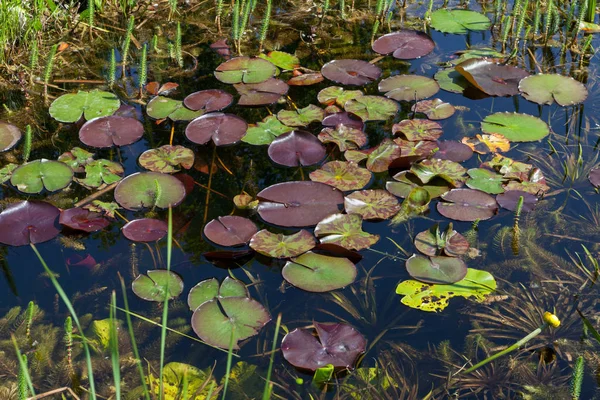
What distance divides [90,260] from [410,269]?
4.33 ft

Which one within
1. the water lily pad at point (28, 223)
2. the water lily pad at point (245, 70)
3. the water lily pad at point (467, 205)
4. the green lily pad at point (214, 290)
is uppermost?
the water lily pad at point (245, 70)

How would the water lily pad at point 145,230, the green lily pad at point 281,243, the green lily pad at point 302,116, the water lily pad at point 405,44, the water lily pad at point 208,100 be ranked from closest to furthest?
the green lily pad at point 281,243 → the water lily pad at point 145,230 → the green lily pad at point 302,116 → the water lily pad at point 208,100 → the water lily pad at point 405,44

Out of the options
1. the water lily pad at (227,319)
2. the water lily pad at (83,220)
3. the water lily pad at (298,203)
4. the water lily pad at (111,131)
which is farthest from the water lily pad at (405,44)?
the water lily pad at (227,319)

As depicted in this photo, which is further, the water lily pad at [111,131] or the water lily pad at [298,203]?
the water lily pad at [111,131]

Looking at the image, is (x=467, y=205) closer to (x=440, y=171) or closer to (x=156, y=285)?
(x=440, y=171)

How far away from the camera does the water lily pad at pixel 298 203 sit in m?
2.89

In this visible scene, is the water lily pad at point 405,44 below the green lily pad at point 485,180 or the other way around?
the other way around

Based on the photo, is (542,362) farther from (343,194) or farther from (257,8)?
(257,8)

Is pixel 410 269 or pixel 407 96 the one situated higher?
pixel 407 96

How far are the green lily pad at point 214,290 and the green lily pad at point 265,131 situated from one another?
101 centimetres

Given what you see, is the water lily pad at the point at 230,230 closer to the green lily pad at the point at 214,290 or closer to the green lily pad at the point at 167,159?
the green lily pad at the point at 214,290

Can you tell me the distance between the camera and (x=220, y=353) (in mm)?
2361

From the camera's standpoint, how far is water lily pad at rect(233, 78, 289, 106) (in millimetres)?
3719

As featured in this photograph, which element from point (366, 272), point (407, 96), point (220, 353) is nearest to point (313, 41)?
point (407, 96)
